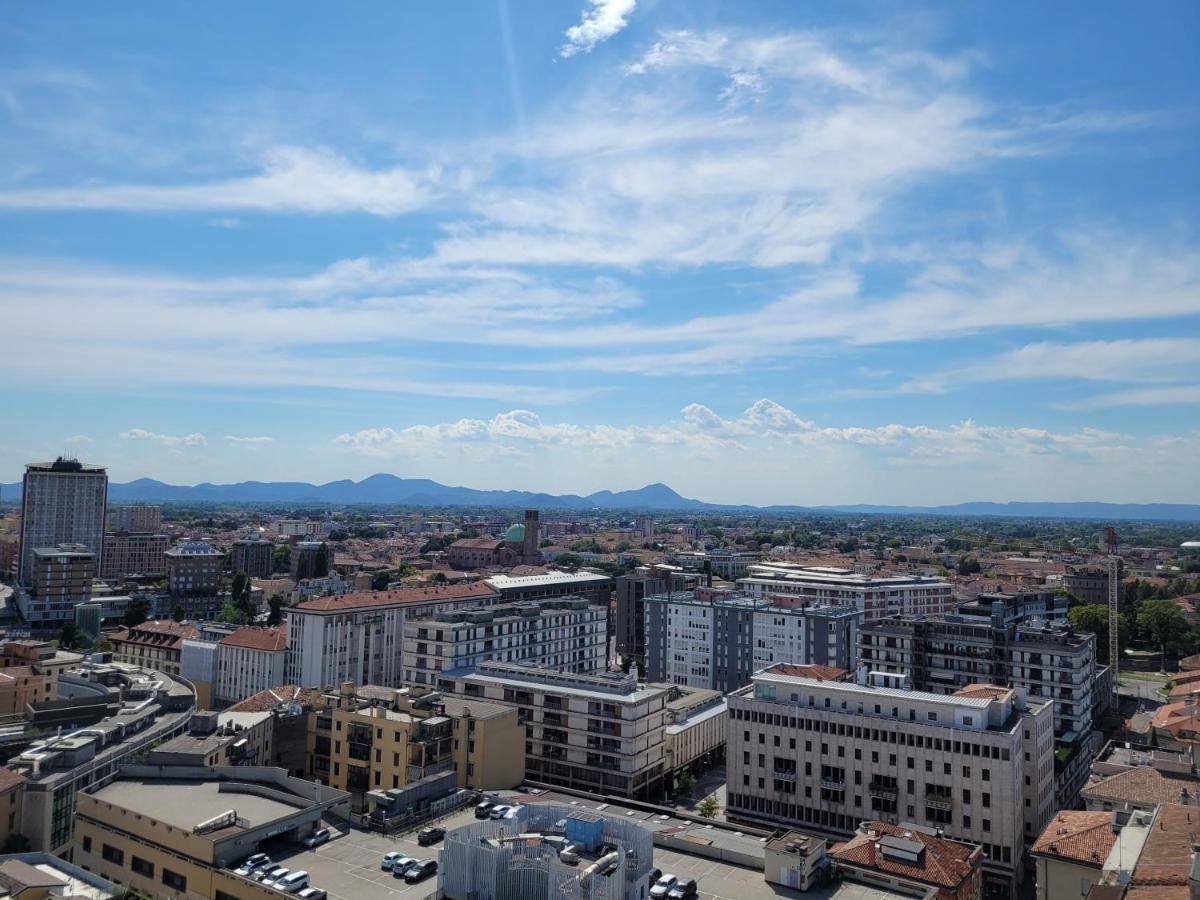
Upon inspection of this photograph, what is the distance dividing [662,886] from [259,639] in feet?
200

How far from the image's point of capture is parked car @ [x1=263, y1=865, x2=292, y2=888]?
30.8m

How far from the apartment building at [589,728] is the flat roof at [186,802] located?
62.4 ft

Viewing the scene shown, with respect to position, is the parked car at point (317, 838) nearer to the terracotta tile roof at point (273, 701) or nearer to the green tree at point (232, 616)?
the terracotta tile roof at point (273, 701)

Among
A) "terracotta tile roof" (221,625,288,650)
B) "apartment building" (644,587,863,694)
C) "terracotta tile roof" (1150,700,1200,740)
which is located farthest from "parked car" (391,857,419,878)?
"apartment building" (644,587,863,694)

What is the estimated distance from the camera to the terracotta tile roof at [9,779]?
131 ft

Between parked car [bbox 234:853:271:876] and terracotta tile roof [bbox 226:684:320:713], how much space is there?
19.4m

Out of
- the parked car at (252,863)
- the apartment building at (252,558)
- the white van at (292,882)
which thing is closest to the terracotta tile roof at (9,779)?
the parked car at (252,863)

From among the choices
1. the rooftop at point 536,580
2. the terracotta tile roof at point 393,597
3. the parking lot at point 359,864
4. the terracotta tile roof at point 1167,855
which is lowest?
the parking lot at point 359,864

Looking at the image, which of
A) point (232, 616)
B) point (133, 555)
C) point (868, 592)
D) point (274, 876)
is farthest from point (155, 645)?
point (133, 555)

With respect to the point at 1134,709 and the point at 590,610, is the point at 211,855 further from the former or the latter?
the point at 1134,709

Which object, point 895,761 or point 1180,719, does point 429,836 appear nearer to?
point 895,761

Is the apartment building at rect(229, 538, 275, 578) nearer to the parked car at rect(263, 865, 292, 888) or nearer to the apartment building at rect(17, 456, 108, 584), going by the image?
the apartment building at rect(17, 456, 108, 584)

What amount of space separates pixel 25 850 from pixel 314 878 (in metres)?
17.9

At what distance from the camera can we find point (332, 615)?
75438mm
